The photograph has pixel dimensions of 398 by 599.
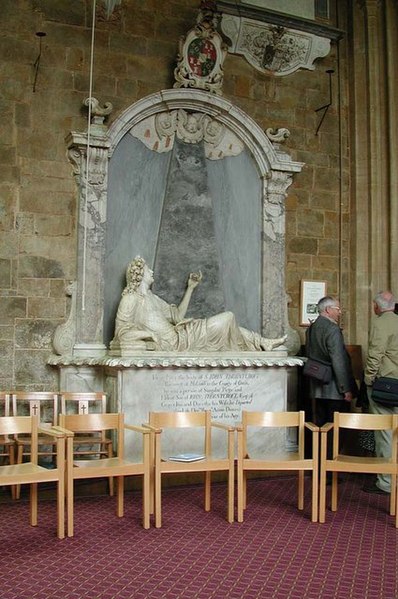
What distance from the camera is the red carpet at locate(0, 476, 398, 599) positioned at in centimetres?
361

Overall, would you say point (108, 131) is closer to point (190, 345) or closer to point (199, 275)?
point (199, 275)

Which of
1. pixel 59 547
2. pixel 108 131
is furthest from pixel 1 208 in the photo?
pixel 59 547

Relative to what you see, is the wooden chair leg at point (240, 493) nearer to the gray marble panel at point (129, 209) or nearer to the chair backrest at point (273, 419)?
the chair backrest at point (273, 419)

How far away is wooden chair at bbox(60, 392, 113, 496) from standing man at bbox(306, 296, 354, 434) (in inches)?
70.3

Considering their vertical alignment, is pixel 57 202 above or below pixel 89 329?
above

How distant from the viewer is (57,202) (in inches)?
261

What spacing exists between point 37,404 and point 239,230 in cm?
271

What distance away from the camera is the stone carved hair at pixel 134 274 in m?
6.53

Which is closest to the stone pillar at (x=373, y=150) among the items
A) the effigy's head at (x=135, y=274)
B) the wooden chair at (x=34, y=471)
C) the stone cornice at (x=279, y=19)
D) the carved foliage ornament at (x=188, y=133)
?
the stone cornice at (x=279, y=19)

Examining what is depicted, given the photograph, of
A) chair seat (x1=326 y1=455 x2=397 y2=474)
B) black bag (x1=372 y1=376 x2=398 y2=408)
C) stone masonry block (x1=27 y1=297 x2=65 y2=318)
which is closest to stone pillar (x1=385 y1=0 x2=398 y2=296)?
black bag (x1=372 y1=376 x2=398 y2=408)

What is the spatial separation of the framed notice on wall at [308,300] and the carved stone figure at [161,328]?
3.15 feet

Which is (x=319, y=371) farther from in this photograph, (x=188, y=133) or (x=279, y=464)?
(x=188, y=133)

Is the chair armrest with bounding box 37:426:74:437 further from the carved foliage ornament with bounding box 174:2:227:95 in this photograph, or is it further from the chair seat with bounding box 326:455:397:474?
the carved foliage ornament with bounding box 174:2:227:95

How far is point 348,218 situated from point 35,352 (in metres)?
3.64
